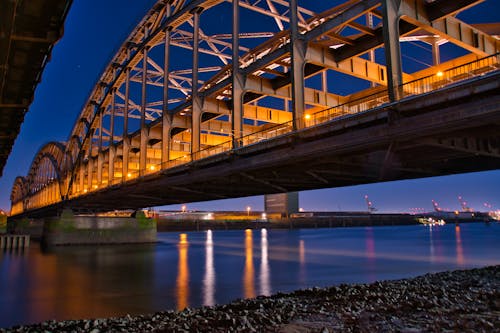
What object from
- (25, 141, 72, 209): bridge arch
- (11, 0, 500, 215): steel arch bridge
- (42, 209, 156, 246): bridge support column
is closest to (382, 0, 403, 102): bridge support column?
(11, 0, 500, 215): steel arch bridge

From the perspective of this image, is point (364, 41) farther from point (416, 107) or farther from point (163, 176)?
point (163, 176)

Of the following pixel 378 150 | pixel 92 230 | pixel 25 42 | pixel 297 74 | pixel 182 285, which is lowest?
pixel 182 285

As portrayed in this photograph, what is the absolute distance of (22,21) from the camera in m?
10.2

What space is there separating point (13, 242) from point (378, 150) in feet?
209

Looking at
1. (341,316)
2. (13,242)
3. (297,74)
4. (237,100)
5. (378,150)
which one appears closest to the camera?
(341,316)

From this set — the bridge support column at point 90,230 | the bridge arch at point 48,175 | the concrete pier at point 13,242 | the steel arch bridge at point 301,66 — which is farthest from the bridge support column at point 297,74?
the bridge arch at point 48,175

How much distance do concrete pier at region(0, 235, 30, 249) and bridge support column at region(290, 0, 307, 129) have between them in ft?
191

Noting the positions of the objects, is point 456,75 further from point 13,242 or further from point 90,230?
point 13,242

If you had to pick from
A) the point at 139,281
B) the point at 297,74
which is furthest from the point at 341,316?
the point at 139,281

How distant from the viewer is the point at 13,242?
64.3m

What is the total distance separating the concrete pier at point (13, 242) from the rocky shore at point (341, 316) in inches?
2292

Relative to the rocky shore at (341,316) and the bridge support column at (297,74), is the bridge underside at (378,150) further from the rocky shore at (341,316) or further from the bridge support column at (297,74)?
the rocky shore at (341,316)

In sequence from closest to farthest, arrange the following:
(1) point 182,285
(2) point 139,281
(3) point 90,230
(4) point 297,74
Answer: (4) point 297,74, (1) point 182,285, (2) point 139,281, (3) point 90,230

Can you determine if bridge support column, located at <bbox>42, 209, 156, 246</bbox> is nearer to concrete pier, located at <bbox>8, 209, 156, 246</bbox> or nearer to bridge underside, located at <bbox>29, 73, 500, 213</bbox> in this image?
concrete pier, located at <bbox>8, 209, 156, 246</bbox>
